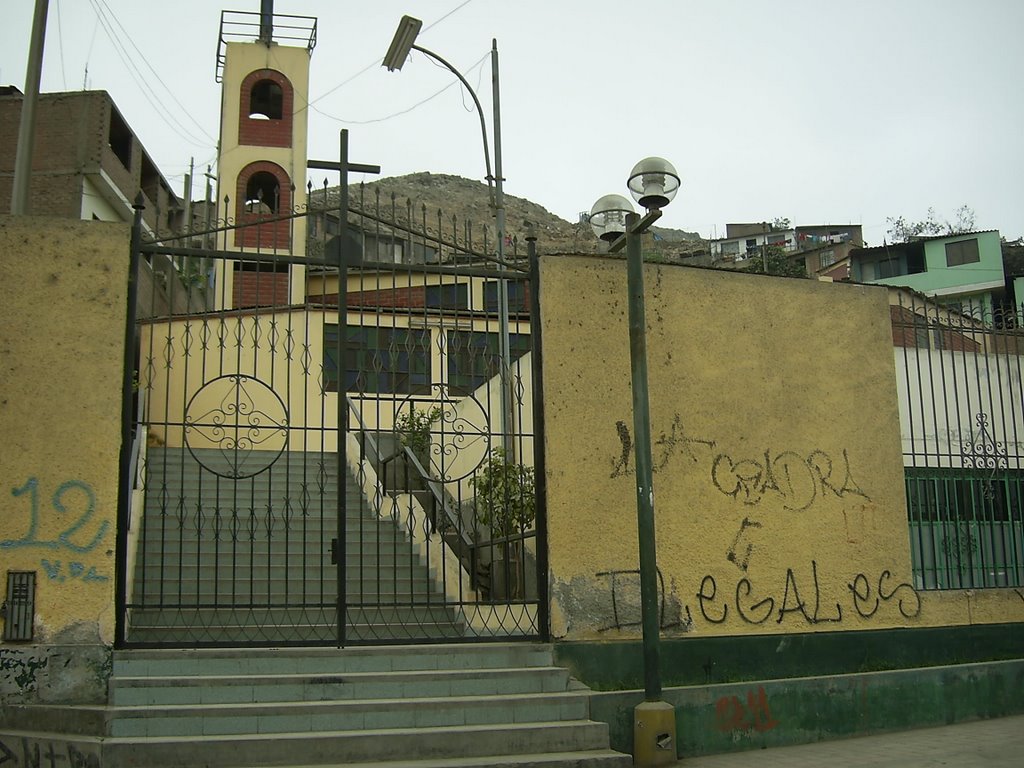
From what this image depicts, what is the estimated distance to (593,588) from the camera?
26.5 ft

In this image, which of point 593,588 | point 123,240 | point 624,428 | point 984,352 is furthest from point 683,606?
point 123,240

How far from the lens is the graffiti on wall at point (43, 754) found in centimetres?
619

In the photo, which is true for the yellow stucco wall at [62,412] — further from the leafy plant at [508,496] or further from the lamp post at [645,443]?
the lamp post at [645,443]

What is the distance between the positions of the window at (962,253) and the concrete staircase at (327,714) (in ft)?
122

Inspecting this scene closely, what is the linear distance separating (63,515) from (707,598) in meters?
5.16

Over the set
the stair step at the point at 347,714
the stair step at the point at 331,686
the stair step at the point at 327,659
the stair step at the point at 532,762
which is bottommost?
the stair step at the point at 532,762

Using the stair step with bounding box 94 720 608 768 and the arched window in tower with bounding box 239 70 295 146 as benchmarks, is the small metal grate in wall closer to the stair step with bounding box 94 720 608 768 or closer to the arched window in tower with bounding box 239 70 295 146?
the stair step with bounding box 94 720 608 768

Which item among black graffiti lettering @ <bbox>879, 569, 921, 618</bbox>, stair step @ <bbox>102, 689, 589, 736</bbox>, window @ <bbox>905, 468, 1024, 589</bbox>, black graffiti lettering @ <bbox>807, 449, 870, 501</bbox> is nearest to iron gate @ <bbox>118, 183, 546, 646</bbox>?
stair step @ <bbox>102, 689, 589, 736</bbox>

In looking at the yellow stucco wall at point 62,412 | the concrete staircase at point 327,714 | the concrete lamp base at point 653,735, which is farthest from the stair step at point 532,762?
the yellow stucco wall at point 62,412

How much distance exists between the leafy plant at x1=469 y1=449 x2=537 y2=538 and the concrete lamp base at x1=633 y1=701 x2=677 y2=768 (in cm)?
183

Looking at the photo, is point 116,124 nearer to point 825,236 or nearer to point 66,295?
point 66,295

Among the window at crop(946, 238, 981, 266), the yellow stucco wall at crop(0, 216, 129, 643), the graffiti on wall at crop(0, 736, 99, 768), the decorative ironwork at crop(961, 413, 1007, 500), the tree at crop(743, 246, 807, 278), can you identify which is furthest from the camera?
the tree at crop(743, 246, 807, 278)

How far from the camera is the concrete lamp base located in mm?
7203

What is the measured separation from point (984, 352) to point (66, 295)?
346 inches
